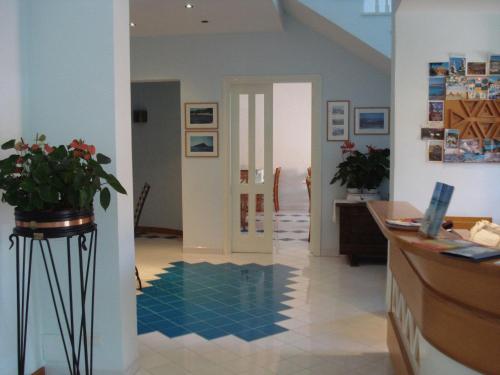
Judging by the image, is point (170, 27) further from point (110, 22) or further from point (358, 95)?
point (110, 22)

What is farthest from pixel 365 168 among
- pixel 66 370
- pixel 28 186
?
pixel 28 186

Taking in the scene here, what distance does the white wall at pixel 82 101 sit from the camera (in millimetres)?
3338

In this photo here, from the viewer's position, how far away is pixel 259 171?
7.40 m

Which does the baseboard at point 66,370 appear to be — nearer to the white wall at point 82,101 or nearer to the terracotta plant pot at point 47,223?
the white wall at point 82,101

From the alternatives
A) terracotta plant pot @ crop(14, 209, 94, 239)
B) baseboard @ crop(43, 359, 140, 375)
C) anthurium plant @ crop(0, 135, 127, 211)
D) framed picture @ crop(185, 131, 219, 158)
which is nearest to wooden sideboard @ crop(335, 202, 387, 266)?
framed picture @ crop(185, 131, 219, 158)

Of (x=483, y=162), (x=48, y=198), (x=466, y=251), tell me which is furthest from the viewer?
(x=483, y=162)

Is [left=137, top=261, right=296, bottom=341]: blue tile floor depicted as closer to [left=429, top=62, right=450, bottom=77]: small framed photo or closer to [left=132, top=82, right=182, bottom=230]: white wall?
[left=429, top=62, right=450, bottom=77]: small framed photo

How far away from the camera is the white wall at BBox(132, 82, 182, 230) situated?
29.9ft

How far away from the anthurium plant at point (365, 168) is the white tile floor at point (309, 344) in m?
1.37

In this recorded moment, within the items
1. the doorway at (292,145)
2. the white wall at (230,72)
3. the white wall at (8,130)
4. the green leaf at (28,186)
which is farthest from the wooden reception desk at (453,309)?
the doorway at (292,145)

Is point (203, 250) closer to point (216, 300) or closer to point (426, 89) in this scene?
point (216, 300)

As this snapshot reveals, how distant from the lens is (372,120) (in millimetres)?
7000

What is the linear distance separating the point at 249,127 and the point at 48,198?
474 centimetres

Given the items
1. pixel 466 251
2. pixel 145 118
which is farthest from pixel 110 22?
pixel 145 118
